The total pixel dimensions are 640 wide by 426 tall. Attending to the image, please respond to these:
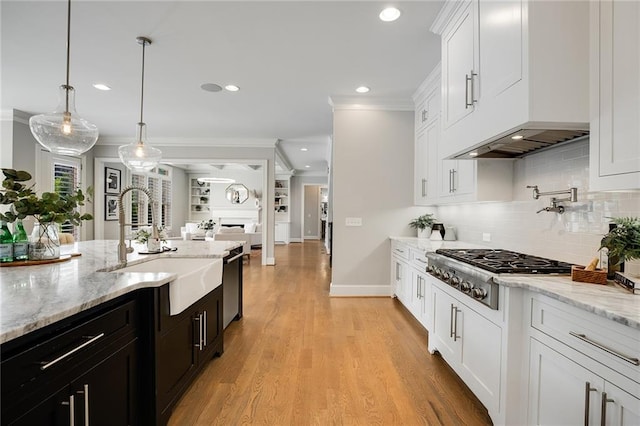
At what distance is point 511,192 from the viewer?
2.54 meters

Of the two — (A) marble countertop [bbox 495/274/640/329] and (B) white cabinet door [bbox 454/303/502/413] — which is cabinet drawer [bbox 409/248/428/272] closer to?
(B) white cabinet door [bbox 454/303/502/413]

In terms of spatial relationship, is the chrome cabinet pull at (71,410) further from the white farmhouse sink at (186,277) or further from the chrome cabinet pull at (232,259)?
the chrome cabinet pull at (232,259)

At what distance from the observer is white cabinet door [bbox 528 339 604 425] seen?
1.14 meters

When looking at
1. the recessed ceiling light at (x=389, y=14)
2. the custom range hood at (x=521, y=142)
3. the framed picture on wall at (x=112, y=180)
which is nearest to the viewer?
the custom range hood at (x=521, y=142)

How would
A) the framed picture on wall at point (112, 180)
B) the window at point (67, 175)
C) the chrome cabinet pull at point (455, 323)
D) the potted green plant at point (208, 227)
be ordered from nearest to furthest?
the chrome cabinet pull at point (455, 323) < the window at point (67, 175) < the framed picture on wall at point (112, 180) < the potted green plant at point (208, 227)

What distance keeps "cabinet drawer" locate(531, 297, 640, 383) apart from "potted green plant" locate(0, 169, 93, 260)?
2.50 m

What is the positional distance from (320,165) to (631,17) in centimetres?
941

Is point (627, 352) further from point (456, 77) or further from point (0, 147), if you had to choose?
point (0, 147)

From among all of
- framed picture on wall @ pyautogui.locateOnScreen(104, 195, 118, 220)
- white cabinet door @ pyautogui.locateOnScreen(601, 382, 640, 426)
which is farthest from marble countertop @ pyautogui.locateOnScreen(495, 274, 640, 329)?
framed picture on wall @ pyautogui.locateOnScreen(104, 195, 118, 220)

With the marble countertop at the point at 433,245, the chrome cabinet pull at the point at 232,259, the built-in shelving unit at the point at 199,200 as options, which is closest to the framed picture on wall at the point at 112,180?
the built-in shelving unit at the point at 199,200

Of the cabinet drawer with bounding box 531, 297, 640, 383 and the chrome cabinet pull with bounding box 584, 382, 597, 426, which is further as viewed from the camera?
the chrome cabinet pull with bounding box 584, 382, 597, 426

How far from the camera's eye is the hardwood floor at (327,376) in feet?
5.97

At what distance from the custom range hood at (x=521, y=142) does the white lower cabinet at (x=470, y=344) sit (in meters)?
1.09

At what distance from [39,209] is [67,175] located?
5.87m
